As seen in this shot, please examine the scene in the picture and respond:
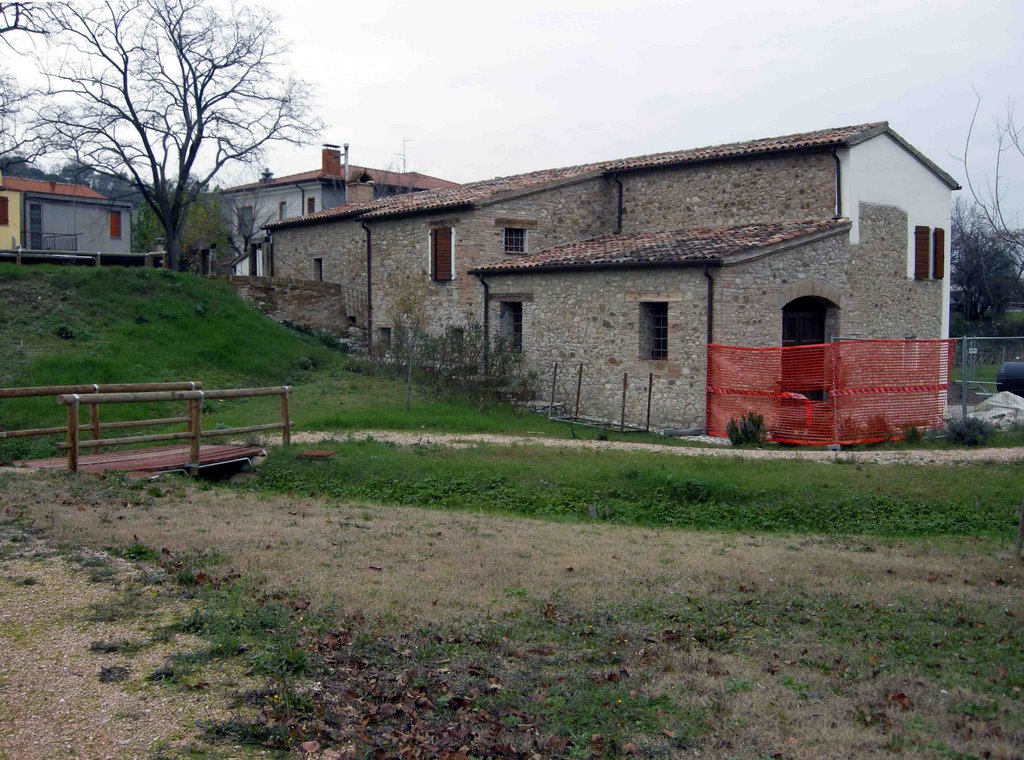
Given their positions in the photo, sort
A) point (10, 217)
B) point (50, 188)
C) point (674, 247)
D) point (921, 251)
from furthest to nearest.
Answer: point (50, 188), point (10, 217), point (921, 251), point (674, 247)

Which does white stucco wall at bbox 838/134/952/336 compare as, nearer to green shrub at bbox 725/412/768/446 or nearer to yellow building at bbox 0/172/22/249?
green shrub at bbox 725/412/768/446

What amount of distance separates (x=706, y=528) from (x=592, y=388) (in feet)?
33.4

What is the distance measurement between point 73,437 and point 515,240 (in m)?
16.1

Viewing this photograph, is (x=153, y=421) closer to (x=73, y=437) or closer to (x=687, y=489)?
(x=73, y=437)

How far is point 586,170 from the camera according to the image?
27484 mm

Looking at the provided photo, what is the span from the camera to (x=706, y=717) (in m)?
5.30

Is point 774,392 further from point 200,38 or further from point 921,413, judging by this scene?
point 200,38

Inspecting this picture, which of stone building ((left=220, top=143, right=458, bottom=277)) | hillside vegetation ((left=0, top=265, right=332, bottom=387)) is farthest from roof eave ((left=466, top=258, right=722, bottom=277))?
stone building ((left=220, top=143, right=458, bottom=277))

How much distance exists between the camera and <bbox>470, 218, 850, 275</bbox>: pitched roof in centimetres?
1988

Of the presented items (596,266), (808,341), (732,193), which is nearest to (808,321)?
(808,341)

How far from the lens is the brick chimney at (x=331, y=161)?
48781mm

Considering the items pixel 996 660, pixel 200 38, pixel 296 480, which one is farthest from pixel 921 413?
pixel 200 38

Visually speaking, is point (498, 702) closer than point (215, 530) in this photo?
Yes

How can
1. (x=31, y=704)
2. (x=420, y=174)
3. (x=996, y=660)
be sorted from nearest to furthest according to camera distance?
(x=31, y=704), (x=996, y=660), (x=420, y=174)
